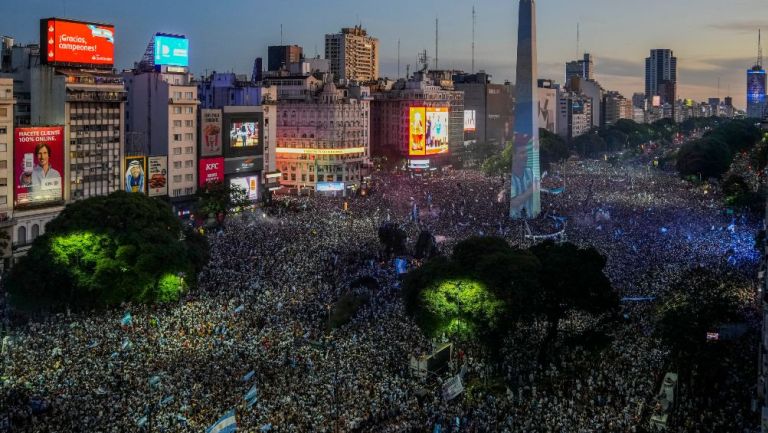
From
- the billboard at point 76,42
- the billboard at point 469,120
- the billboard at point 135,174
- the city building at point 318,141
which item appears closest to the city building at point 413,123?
the city building at point 318,141

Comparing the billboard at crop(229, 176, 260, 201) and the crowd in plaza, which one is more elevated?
the billboard at crop(229, 176, 260, 201)

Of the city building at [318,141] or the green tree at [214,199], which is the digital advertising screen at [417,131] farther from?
the green tree at [214,199]

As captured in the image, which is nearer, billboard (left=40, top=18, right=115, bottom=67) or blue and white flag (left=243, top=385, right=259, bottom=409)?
blue and white flag (left=243, top=385, right=259, bottom=409)

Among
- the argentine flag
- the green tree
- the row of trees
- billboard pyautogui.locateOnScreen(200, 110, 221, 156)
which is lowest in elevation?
the argentine flag

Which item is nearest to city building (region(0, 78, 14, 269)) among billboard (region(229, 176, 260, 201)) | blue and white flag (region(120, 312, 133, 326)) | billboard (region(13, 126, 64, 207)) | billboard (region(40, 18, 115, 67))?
billboard (region(13, 126, 64, 207))

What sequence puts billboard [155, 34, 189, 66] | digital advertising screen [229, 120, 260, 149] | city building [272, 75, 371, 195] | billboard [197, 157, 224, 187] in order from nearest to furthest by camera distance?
billboard [155, 34, 189, 66], billboard [197, 157, 224, 187], digital advertising screen [229, 120, 260, 149], city building [272, 75, 371, 195]

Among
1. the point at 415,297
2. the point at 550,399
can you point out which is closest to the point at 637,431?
the point at 550,399

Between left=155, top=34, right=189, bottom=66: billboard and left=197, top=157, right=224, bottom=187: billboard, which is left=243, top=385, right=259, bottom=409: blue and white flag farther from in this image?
left=155, top=34, right=189, bottom=66: billboard
